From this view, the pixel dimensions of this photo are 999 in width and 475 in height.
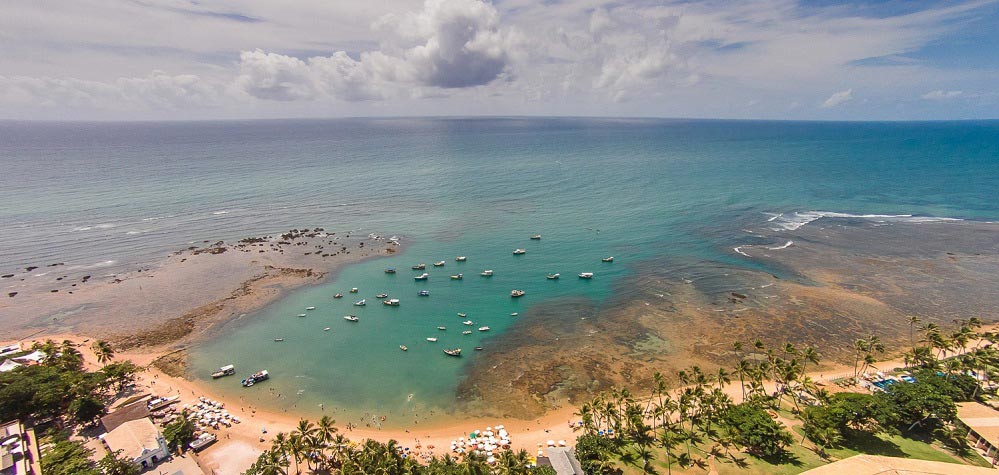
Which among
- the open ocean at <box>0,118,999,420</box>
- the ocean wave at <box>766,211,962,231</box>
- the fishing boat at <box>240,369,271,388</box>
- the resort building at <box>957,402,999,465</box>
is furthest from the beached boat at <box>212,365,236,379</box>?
Result: the ocean wave at <box>766,211,962,231</box>

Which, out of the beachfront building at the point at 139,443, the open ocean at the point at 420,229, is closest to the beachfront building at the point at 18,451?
the beachfront building at the point at 139,443

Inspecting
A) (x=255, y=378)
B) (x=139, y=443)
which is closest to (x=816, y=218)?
(x=255, y=378)

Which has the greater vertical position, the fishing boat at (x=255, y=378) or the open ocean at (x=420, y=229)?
the open ocean at (x=420, y=229)

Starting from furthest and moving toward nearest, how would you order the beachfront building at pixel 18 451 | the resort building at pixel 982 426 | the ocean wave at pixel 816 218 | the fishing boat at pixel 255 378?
the ocean wave at pixel 816 218 < the fishing boat at pixel 255 378 < the resort building at pixel 982 426 < the beachfront building at pixel 18 451

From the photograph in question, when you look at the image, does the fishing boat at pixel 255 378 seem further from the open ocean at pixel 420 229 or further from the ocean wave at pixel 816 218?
the ocean wave at pixel 816 218

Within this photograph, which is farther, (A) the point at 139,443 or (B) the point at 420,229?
(B) the point at 420,229

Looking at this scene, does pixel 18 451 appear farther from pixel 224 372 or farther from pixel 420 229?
pixel 420 229

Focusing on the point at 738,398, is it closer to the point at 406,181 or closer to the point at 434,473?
the point at 434,473
